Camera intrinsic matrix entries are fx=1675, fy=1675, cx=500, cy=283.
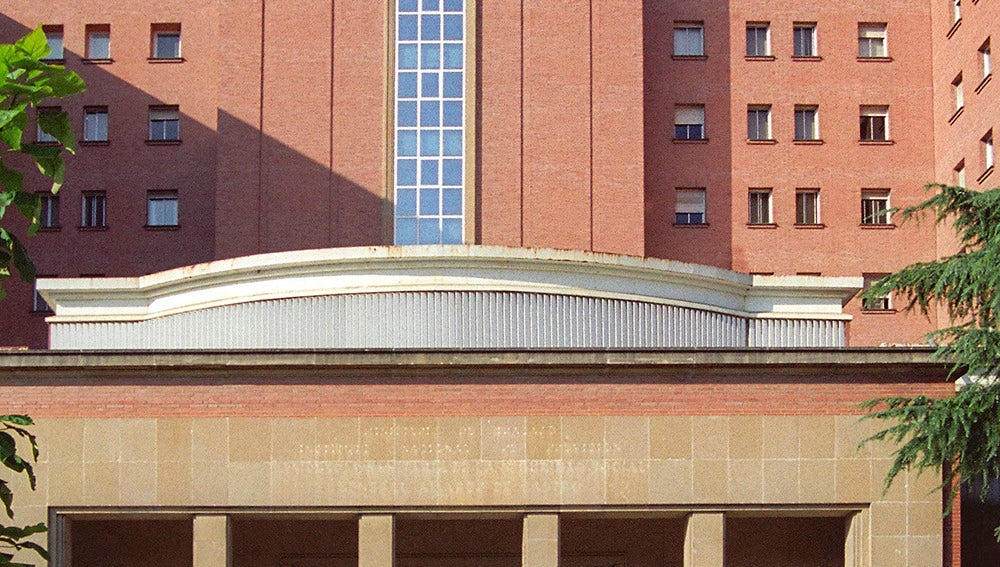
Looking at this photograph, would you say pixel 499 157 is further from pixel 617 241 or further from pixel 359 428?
pixel 359 428

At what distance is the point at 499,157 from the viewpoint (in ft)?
149

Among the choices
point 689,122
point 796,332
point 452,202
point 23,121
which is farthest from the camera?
point 689,122

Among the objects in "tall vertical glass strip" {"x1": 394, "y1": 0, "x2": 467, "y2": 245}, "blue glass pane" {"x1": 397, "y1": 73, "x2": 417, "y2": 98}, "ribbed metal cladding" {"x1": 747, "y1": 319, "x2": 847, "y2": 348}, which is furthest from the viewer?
"blue glass pane" {"x1": 397, "y1": 73, "x2": 417, "y2": 98}

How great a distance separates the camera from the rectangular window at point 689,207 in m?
48.2

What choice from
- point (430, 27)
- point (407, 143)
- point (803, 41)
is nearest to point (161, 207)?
point (407, 143)

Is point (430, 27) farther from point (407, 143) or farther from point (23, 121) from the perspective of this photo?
point (23, 121)

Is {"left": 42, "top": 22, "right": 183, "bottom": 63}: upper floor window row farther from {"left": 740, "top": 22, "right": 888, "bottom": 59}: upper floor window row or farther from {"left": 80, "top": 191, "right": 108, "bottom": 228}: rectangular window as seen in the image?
{"left": 740, "top": 22, "right": 888, "bottom": 59}: upper floor window row

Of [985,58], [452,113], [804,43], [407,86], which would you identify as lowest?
[452,113]

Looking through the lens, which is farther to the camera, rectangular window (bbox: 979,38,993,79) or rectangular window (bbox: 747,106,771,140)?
rectangular window (bbox: 747,106,771,140)

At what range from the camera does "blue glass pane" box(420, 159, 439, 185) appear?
148ft

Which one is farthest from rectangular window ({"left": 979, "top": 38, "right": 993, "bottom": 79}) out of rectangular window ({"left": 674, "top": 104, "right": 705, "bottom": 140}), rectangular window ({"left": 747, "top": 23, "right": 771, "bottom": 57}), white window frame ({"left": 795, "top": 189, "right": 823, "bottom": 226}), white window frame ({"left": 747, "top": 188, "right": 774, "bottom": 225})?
rectangular window ({"left": 674, "top": 104, "right": 705, "bottom": 140})

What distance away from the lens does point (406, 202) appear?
44906mm

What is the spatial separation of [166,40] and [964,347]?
1228 inches

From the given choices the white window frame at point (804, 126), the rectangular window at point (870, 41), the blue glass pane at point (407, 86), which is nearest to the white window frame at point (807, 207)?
the white window frame at point (804, 126)
